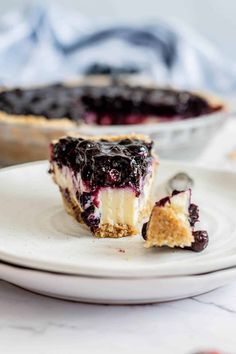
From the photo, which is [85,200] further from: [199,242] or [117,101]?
[117,101]

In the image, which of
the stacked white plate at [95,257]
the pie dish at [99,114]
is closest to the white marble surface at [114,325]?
the stacked white plate at [95,257]

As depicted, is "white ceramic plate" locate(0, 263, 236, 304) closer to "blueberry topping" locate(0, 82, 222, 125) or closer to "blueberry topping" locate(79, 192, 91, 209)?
"blueberry topping" locate(79, 192, 91, 209)

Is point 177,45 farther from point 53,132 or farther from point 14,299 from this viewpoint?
point 14,299

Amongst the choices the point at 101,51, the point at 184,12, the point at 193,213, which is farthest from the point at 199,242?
the point at 184,12

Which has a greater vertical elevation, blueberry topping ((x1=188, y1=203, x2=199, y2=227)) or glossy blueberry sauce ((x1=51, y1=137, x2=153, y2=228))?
glossy blueberry sauce ((x1=51, y1=137, x2=153, y2=228))

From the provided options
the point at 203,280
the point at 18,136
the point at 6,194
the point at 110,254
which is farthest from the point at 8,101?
the point at 203,280

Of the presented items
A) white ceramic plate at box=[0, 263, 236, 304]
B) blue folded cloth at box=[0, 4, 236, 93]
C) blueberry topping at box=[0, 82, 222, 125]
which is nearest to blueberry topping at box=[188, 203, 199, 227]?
white ceramic plate at box=[0, 263, 236, 304]

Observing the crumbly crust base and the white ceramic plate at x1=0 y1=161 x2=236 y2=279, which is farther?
the crumbly crust base
